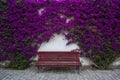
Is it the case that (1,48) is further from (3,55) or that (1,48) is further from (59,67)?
(59,67)

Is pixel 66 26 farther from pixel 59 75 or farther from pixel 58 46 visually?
pixel 59 75

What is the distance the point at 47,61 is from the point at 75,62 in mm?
1038

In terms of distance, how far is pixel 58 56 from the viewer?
801 cm

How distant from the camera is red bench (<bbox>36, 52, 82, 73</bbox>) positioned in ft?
25.2

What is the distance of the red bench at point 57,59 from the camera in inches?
302

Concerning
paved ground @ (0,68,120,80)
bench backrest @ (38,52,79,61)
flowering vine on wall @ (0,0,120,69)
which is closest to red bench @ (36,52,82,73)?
bench backrest @ (38,52,79,61)

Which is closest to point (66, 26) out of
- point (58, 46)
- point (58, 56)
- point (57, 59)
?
point (58, 46)

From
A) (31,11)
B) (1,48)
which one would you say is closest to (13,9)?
(31,11)

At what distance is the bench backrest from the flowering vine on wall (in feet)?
2.29

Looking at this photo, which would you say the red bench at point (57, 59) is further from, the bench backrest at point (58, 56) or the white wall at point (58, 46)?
the white wall at point (58, 46)

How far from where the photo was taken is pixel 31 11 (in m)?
8.55

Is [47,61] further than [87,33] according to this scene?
No

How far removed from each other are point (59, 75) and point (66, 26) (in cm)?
213

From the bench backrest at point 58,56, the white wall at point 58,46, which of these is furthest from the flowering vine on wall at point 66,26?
the bench backrest at point 58,56
